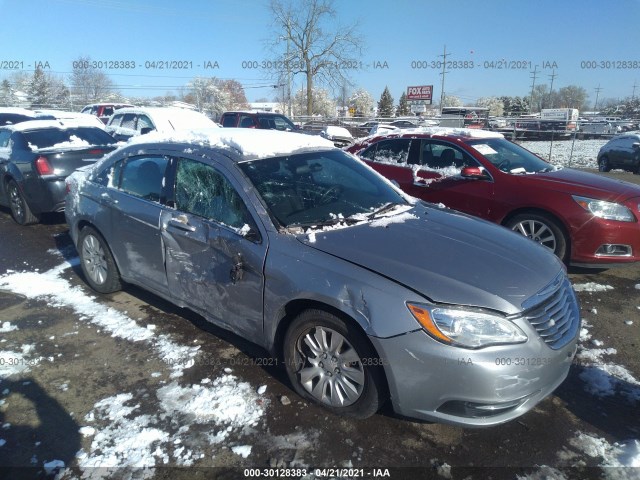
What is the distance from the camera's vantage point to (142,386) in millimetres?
3107

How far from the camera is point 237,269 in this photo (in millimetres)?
3000

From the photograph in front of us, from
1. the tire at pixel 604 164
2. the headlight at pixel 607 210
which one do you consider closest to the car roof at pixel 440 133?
the headlight at pixel 607 210

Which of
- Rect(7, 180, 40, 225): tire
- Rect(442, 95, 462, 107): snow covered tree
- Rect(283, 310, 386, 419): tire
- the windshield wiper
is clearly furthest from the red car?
Rect(442, 95, 462, 107): snow covered tree

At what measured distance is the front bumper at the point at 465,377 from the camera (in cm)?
228

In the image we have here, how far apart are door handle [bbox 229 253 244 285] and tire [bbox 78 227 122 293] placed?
189 centimetres

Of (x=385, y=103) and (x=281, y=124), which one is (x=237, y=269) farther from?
(x=385, y=103)

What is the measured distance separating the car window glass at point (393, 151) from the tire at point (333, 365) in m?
4.10

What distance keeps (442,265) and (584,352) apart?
181cm

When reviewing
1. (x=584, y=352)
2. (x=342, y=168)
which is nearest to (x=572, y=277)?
(x=584, y=352)

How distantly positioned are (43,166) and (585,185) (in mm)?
7377

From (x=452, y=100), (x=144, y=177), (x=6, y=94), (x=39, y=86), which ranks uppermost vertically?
(x=39, y=86)

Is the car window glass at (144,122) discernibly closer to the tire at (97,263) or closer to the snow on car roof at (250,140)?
the tire at (97,263)

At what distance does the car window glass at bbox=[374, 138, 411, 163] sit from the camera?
6324mm

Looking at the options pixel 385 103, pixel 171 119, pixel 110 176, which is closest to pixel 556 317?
pixel 110 176
